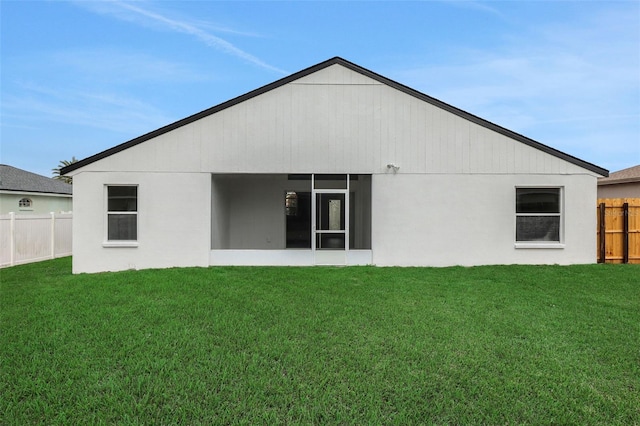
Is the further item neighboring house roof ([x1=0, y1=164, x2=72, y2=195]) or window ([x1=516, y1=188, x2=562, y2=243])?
neighboring house roof ([x1=0, y1=164, x2=72, y2=195])

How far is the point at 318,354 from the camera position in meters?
4.69

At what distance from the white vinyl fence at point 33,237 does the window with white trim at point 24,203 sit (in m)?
8.07

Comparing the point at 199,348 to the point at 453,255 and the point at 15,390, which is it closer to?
the point at 15,390

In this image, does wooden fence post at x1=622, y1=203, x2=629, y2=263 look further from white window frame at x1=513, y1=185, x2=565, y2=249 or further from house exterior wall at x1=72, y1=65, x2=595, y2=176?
white window frame at x1=513, y1=185, x2=565, y2=249

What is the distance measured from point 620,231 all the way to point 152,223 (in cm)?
1468

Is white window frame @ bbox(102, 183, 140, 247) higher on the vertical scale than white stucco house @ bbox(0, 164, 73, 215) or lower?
lower

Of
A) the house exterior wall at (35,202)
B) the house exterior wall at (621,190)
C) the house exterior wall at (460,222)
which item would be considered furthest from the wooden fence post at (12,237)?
the house exterior wall at (621,190)

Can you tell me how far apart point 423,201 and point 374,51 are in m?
6.07

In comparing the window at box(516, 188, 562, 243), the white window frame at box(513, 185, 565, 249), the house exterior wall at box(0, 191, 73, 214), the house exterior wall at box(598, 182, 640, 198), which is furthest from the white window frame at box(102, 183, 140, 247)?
the house exterior wall at box(598, 182, 640, 198)

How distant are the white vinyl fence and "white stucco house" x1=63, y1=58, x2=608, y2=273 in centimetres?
502

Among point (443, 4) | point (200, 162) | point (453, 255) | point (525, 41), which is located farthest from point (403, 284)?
point (525, 41)

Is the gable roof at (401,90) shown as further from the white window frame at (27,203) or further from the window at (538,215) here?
the white window frame at (27,203)

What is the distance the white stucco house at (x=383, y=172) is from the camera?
36.6 ft

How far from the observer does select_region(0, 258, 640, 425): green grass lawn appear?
A: 11.6ft
